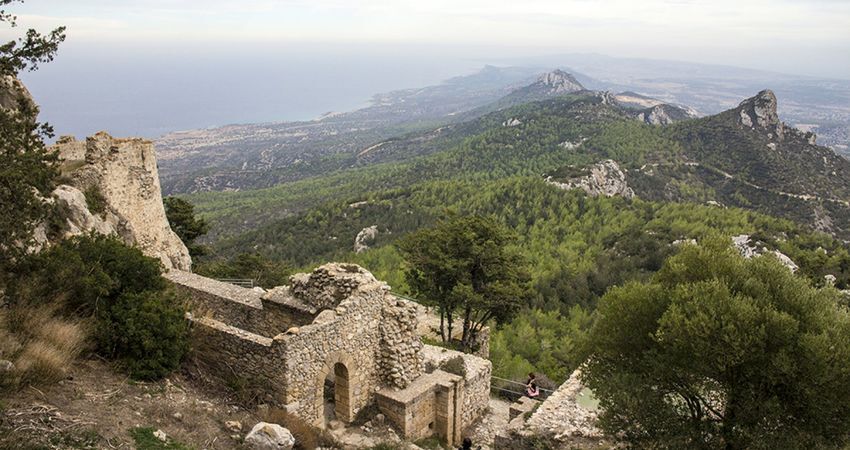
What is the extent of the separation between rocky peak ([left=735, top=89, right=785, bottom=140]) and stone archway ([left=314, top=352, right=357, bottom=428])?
266 feet

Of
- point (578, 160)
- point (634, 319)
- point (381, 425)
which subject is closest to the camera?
point (634, 319)

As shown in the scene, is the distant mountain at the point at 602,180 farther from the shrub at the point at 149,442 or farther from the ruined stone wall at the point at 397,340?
the shrub at the point at 149,442

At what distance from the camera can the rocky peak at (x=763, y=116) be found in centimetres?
7538

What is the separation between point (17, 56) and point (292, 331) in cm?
598

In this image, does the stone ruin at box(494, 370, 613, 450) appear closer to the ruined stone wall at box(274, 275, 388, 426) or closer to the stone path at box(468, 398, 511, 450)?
the stone path at box(468, 398, 511, 450)

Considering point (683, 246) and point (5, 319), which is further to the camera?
point (683, 246)

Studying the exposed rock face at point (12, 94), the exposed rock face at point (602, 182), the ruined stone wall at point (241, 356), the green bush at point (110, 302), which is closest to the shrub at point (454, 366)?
the ruined stone wall at point (241, 356)

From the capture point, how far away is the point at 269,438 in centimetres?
793

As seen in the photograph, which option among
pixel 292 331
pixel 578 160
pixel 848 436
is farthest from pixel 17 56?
pixel 578 160

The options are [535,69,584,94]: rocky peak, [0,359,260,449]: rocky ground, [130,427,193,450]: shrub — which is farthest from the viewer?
[535,69,584,94]: rocky peak

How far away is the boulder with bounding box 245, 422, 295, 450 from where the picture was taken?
7.81 meters

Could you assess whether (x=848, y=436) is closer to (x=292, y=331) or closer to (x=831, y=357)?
(x=831, y=357)

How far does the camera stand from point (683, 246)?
953cm

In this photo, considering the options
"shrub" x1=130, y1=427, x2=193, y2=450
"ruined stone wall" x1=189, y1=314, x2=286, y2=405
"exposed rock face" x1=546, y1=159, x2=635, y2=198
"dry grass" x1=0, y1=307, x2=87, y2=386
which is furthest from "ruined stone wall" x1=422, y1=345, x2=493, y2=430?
"exposed rock face" x1=546, y1=159, x2=635, y2=198
